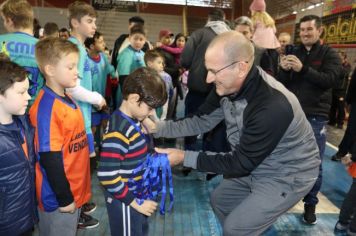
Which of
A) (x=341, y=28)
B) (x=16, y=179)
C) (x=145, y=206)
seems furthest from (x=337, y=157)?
(x=341, y=28)

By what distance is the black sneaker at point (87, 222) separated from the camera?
267 cm

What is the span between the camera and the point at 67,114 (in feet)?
5.69

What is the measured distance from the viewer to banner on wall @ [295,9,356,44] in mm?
7354

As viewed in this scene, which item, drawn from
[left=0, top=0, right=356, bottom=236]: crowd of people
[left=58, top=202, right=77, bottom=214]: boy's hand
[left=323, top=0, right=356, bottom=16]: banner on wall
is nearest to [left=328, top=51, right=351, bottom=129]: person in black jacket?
[left=323, top=0, right=356, bottom=16]: banner on wall

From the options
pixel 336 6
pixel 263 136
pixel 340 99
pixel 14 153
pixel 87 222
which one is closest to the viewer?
pixel 14 153

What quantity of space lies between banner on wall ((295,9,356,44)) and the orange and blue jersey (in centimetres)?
668

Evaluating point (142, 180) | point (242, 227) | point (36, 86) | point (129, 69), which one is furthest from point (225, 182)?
point (129, 69)

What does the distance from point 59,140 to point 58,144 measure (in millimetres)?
23

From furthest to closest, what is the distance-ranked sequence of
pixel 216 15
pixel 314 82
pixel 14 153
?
1. pixel 216 15
2. pixel 314 82
3. pixel 14 153

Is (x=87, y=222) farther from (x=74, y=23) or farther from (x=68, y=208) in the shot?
(x=74, y=23)

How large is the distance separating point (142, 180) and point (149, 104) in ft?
1.42

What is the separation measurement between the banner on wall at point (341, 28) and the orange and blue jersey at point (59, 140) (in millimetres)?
6678

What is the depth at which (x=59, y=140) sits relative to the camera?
5.49 ft

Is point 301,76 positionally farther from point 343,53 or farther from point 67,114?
point 343,53
